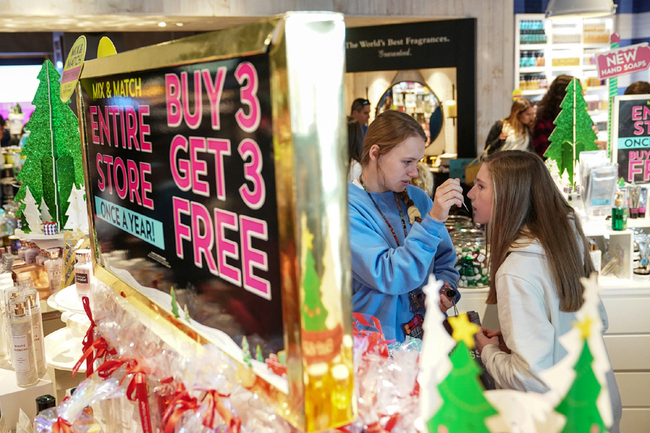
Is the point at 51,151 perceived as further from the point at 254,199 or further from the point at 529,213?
the point at 254,199

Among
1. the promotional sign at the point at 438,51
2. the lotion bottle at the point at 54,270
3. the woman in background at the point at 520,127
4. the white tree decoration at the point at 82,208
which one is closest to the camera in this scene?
the lotion bottle at the point at 54,270

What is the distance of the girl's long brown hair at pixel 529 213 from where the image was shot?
195cm

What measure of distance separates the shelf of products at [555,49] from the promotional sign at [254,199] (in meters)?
7.22

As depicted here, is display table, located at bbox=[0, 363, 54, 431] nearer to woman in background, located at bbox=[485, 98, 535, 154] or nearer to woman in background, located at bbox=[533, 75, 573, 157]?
woman in background, located at bbox=[533, 75, 573, 157]

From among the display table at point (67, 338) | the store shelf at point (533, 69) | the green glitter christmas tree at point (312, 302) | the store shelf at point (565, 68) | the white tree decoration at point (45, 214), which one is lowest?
the display table at point (67, 338)

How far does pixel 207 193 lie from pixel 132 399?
0.56 meters

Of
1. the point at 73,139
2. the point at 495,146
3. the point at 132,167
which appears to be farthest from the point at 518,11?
the point at 132,167

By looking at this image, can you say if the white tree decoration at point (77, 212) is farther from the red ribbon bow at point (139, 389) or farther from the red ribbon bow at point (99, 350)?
the red ribbon bow at point (139, 389)

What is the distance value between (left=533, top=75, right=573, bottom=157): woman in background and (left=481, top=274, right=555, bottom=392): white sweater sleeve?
3.43m

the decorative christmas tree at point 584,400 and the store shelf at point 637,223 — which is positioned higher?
the decorative christmas tree at point 584,400

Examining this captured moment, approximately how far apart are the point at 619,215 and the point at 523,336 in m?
1.90

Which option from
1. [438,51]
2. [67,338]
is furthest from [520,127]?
[67,338]

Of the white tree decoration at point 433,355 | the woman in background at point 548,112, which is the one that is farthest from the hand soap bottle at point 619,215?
the white tree decoration at point 433,355

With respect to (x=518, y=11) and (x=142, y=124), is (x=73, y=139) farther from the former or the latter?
(x=518, y=11)
